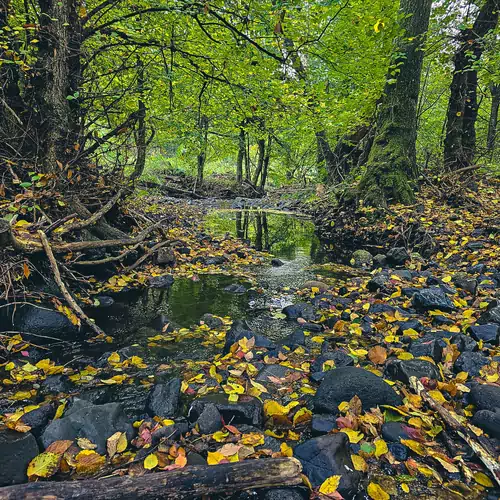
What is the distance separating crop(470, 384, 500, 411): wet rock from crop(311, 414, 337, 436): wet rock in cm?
105

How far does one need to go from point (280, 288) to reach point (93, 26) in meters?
5.29

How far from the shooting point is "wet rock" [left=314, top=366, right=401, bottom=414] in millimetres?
2459

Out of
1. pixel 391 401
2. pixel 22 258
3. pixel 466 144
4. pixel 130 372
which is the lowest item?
pixel 130 372

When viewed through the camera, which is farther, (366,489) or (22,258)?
(22,258)

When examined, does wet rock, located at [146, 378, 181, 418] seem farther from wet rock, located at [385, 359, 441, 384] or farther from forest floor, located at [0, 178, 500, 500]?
wet rock, located at [385, 359, 441, 384]

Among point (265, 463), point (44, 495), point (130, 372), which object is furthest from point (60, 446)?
point (265, 463)

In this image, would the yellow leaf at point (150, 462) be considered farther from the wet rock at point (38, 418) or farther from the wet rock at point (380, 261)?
the wet rock at point (380, 261)

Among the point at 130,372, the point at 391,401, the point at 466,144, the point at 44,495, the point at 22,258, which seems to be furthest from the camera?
the point at 466,144

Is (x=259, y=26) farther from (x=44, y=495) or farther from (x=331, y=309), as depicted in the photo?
(x=44, y=495)

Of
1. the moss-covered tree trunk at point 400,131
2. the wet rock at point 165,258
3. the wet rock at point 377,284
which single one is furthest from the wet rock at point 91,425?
the moss-covered tree trunk at point 400,131

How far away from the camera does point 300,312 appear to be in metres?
4.61

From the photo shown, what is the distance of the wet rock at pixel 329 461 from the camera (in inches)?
73.4

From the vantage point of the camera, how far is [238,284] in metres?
6.09

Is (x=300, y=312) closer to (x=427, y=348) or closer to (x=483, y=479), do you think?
(x=427, y=348)
